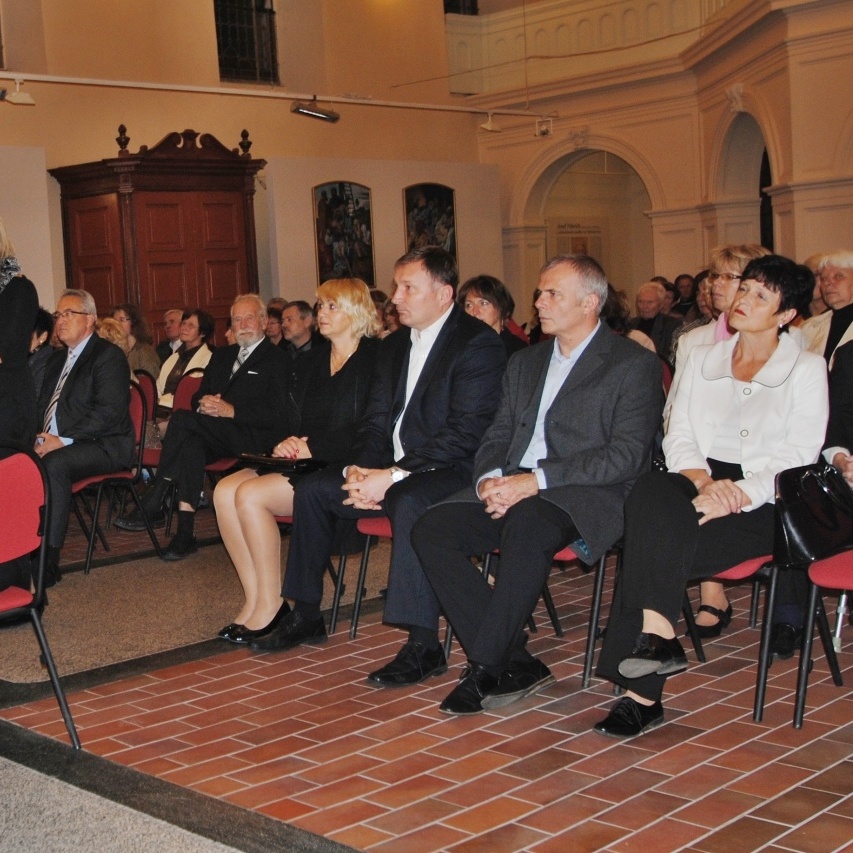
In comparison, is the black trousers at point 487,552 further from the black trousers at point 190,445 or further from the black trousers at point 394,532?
the black trousers at point 190,445

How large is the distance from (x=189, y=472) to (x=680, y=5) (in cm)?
1007

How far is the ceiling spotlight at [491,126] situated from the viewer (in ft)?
47.7

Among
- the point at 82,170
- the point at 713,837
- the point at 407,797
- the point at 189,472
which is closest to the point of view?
the point at 713,837

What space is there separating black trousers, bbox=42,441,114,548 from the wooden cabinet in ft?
20.7

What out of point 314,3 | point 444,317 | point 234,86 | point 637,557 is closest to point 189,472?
point 444,317

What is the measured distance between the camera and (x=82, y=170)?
12.0 metres

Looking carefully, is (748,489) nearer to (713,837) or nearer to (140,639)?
(713,837)

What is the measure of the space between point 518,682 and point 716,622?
3.40 feet

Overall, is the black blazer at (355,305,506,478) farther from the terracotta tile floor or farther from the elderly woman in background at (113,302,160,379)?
the elderly woman in background at (113,302,160,379)

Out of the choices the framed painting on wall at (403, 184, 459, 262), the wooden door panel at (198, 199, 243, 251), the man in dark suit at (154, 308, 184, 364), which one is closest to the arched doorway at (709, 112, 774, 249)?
the framed painting on wall at (403, 184, 459, 262)

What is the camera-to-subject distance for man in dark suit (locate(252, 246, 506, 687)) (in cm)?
427

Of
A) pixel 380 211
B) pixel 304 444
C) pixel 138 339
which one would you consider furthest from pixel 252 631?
pixel 380 211

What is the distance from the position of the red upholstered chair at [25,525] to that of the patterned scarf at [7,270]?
2.00 ft

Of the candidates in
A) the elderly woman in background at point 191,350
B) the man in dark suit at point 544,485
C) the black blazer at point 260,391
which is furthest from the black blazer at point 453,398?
the elderly woman in background at point 191,350
